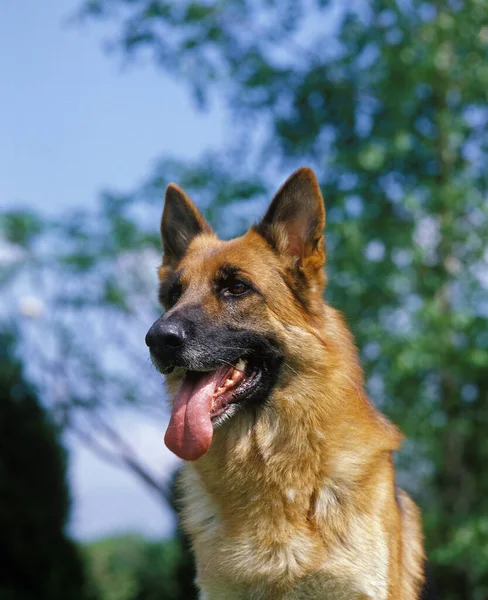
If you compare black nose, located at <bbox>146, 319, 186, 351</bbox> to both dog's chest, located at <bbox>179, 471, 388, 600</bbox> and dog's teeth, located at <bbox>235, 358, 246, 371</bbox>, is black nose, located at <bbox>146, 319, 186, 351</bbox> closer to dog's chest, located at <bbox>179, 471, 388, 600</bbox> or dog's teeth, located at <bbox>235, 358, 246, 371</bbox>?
dog's teeth, located at <bbox>235, 358, 246, 371</bbox>

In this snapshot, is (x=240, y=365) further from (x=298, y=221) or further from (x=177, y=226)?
(x=177, y=226)

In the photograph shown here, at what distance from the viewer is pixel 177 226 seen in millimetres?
4965

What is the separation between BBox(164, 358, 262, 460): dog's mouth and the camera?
394 cm

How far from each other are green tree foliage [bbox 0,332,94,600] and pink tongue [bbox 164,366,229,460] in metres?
6.28

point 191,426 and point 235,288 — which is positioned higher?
point 235,288

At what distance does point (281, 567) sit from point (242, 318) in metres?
1.27

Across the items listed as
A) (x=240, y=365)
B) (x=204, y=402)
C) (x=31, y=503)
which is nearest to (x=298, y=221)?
(x=240, y=365)

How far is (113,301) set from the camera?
1827cm

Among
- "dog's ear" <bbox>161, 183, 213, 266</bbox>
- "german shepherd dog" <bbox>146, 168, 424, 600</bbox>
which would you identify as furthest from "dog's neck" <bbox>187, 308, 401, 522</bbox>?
"dog's ear" <bbox>161, 183, 213, 266</bbox>

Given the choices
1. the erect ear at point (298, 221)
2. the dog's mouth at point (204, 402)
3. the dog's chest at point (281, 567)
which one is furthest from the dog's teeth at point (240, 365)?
the dog's chest at point (281, 567)

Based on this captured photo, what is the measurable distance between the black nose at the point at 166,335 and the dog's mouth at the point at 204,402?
302mm

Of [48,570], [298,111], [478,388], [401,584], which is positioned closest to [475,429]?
[478,388]

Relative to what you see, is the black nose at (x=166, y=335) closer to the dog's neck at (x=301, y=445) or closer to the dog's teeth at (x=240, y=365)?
the dog's teeth at (x=240, y=365)

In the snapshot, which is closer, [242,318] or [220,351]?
[220,351]
